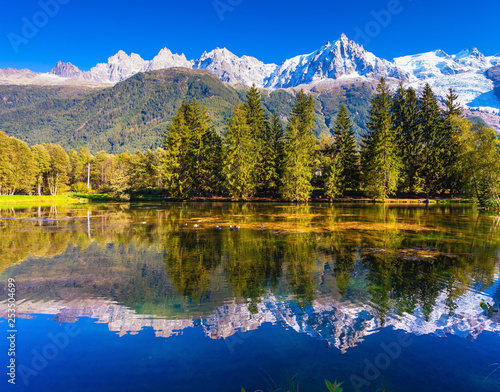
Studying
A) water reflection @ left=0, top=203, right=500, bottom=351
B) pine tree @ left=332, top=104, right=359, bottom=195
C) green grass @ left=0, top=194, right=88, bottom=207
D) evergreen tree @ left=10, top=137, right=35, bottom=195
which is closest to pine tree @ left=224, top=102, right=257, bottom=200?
pine tree @ left=332, top=104, right=359, bottom=195

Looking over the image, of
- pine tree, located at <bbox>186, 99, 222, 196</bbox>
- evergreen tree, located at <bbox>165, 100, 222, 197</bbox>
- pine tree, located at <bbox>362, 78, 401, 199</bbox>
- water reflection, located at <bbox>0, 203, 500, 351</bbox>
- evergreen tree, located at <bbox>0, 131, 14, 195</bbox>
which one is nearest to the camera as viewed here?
water reflection, located at <bbox>0, 203, 500, 351</bbox>

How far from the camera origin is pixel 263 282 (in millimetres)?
10305

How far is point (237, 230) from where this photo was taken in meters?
21.9

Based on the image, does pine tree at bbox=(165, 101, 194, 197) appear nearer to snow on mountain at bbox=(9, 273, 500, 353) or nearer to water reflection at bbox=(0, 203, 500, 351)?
water reflection at bbox=(0, 203, 500, 351)

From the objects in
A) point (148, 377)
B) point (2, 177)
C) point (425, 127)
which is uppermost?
point (425, 127)

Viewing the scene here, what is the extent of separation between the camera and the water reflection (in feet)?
24.2

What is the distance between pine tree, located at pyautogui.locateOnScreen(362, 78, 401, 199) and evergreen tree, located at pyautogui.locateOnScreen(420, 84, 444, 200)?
18.7ft

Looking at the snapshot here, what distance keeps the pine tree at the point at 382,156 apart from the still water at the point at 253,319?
4204 centimetres

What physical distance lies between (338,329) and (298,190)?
4864 centimetres

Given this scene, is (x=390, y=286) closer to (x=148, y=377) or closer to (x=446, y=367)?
(x=446, y=367)

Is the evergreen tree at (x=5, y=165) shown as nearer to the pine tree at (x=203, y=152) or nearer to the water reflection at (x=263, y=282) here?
the pine tree at (x=203, y=152)

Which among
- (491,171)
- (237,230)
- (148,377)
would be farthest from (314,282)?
(491,171)

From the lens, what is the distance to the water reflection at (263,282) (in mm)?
7379

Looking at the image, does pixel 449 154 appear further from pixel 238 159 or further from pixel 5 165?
pixel 5 165
